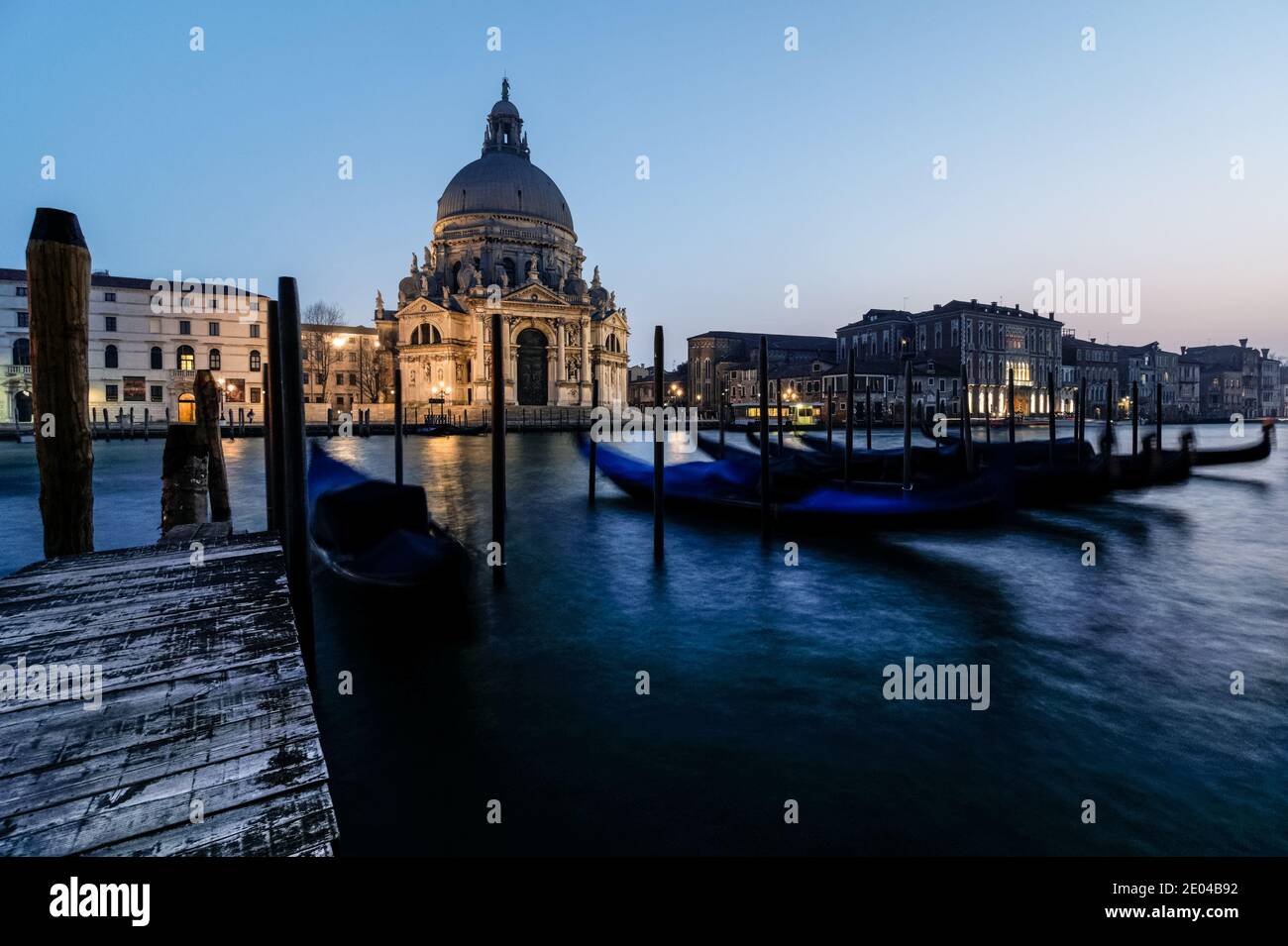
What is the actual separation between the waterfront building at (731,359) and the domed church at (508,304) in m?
15.3

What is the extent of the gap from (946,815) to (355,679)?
13.5ft

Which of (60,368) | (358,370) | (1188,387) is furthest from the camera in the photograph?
(1188,387)

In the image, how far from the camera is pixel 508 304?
158 feet

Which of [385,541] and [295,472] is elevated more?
[295,472]

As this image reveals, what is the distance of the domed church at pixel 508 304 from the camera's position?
158 ft

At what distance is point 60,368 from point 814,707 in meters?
5.83

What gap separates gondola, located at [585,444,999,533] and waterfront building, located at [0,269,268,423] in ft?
125

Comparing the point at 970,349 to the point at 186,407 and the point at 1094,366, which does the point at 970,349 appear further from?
the point at 186,407

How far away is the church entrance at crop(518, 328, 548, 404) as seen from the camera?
49.6 metres

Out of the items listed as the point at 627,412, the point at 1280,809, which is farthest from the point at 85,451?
the point at 627,412

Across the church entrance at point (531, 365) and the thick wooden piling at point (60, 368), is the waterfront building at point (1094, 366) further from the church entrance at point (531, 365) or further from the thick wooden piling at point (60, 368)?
the thick wooden piling at point (60, 368)

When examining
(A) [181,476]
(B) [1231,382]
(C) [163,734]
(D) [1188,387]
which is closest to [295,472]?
(A) [181,476]

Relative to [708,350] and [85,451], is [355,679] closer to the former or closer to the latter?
[85,451]
